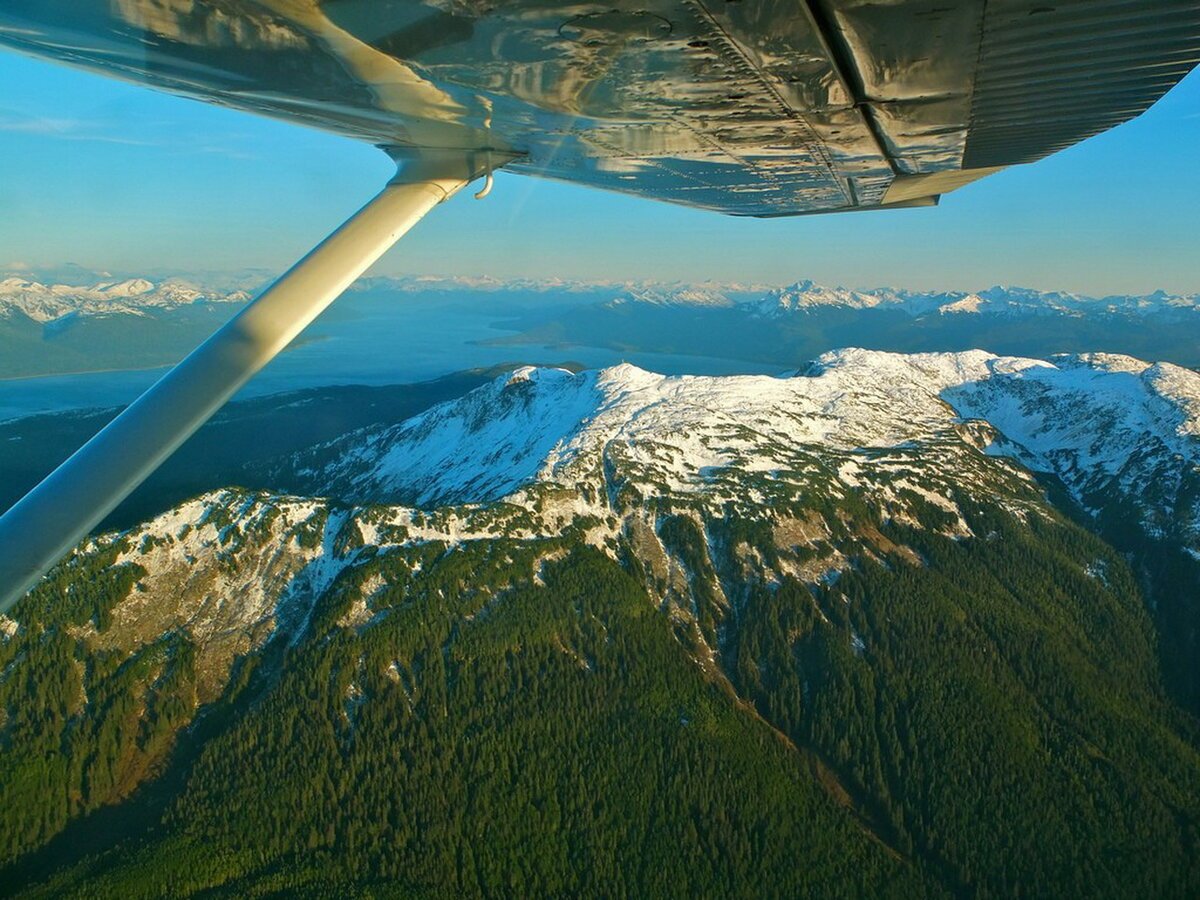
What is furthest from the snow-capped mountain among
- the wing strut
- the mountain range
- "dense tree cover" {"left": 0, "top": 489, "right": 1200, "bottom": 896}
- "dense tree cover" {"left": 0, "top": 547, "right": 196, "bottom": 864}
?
the wing strut

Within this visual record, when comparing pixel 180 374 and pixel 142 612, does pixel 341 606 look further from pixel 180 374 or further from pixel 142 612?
pixel 180 374

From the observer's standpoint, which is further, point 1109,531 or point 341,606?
point 1109,531

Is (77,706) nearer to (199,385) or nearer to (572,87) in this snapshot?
(199,385)

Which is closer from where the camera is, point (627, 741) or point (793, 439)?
point (627, 741)


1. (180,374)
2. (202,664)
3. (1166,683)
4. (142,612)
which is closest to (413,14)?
(180,374)

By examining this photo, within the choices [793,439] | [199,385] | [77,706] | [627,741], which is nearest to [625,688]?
[627,741]

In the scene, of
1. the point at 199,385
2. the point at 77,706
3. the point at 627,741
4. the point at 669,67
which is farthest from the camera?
the point at 627,741

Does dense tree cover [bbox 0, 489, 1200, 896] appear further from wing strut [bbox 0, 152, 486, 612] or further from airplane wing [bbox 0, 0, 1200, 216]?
airplane wing [bbox 0, 0, 1200, 216]
